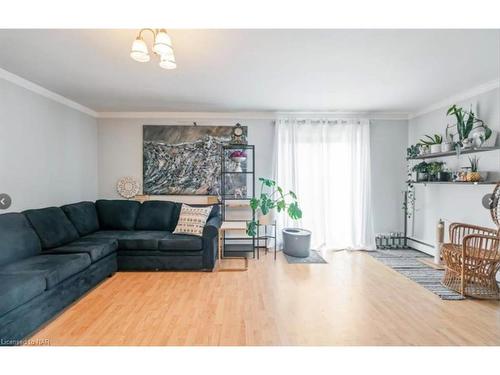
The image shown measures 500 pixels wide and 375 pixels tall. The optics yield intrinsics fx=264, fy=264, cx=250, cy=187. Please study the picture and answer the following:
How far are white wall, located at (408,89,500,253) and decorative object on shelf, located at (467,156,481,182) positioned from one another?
0.05 meters

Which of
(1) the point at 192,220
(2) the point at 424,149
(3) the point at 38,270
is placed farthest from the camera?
(2) the point at 424,149

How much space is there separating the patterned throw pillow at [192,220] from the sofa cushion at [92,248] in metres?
0.89

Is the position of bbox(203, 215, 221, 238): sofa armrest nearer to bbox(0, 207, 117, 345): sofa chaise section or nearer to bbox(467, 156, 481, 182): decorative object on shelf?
bbox(0, 207, 117, 345): sofa chaise section

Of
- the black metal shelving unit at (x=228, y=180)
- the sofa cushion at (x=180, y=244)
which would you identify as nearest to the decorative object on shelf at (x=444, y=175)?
the black metal shelving unit at (x=228, y=180)

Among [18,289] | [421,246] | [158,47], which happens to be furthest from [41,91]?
[421,246]

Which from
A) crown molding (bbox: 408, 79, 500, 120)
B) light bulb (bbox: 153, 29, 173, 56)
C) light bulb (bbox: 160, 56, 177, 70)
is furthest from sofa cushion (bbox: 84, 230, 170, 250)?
crown molding (bbox: 408, 79, 500, 120)

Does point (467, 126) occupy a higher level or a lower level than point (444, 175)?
higher

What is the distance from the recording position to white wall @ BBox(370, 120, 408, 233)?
4.88 m

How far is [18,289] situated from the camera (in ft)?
6.52

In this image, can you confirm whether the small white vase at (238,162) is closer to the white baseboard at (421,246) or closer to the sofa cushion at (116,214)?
the sofa cushion at (116,214)

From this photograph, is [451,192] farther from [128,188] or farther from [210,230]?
[128,188]

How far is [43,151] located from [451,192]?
19.1ft

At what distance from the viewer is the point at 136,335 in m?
2.13
